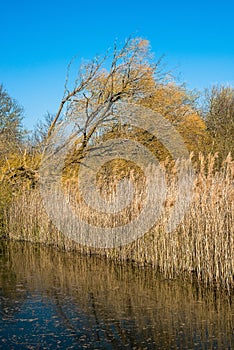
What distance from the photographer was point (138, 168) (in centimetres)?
1390

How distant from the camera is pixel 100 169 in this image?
1255 centimetres

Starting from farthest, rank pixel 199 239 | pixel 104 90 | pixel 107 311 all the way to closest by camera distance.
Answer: pixel 104 90, pixel 199 239, pixel 107 311

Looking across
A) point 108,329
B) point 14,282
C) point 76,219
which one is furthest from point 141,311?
point 76,219

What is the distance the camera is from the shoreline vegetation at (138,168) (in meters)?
5.70

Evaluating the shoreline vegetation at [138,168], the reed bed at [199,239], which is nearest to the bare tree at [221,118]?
the shoreline vegetation at [138,168]

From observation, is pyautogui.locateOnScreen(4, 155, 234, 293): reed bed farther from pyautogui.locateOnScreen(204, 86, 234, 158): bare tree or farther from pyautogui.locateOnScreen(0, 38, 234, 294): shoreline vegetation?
pyautogui.locateOnScreen(204, 86, 234, 158): bare tree

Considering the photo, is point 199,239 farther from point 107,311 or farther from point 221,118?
point 221,118

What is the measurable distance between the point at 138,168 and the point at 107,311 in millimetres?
9440

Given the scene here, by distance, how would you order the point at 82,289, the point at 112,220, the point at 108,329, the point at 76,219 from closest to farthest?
the point at 108,329 → the point at 82,289 → the point at 112,220 → the point at 76,219

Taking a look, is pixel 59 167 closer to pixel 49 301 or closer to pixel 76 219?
pixel 76 219

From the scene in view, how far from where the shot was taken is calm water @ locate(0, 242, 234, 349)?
3756mm

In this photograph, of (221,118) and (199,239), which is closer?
(199,239)

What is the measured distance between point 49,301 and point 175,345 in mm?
1857

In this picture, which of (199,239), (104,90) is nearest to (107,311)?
(199,239)
